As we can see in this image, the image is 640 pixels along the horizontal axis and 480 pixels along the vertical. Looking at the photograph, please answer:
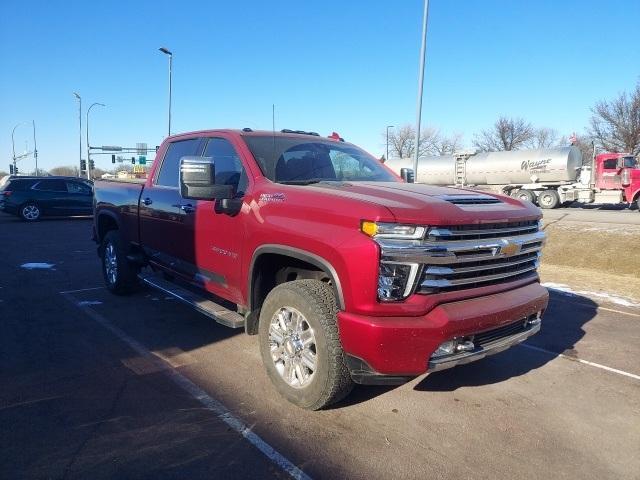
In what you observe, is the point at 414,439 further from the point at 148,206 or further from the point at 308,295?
the point at 148,206

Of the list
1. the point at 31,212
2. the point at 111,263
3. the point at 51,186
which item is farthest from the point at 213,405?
the point at 51,186

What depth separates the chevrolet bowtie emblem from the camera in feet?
11.5

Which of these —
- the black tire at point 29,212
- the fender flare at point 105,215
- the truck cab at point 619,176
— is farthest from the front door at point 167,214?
the truck cab at point 619,176

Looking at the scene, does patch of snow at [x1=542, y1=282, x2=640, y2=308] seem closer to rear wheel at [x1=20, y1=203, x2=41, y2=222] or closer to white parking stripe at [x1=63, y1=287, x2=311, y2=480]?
white parking stripe at [x1=63, y1=287, x2=311, y2=480]

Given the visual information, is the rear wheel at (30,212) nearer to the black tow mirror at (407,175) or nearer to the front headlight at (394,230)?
the black tow mirror at (407,175)

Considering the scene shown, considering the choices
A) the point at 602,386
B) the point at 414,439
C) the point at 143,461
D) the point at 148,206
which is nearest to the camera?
the point at 143,461

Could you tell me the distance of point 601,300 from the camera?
7.34 meters

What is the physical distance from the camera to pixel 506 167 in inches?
1084

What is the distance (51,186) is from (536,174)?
2299 cm

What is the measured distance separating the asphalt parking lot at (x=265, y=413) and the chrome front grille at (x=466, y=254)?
101 cm

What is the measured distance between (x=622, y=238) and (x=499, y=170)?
16.1 m

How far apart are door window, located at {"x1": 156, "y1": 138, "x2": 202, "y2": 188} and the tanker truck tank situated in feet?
72.5

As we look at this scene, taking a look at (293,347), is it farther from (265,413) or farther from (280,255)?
(280,255)

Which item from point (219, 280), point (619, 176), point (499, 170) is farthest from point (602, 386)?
point (499, 170)
